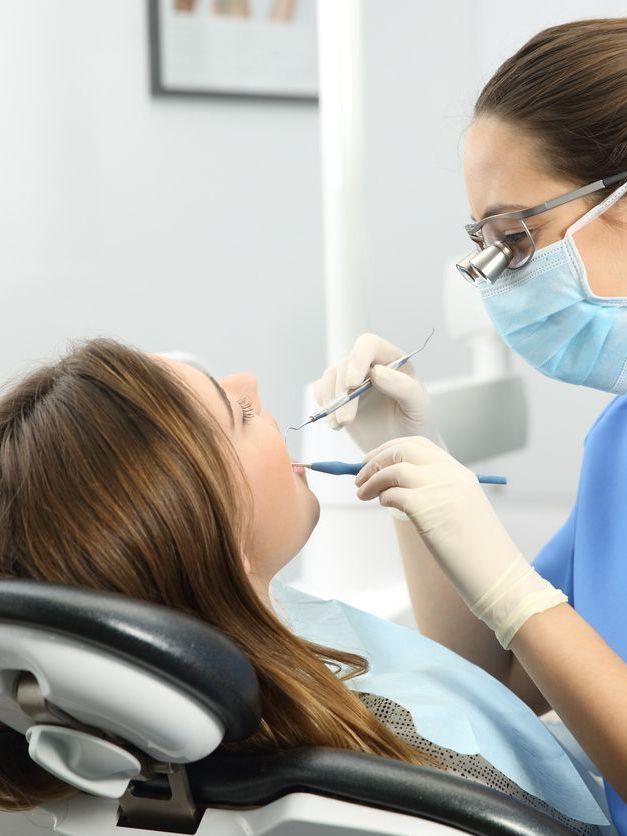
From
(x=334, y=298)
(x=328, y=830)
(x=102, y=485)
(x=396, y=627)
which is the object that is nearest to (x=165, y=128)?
(x=334, y=298)

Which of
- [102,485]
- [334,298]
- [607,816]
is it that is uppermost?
[334,298]

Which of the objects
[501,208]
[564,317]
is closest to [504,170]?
[501,208]

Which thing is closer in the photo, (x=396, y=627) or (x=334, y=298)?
(x=396, y=627)

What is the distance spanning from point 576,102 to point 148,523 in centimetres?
71

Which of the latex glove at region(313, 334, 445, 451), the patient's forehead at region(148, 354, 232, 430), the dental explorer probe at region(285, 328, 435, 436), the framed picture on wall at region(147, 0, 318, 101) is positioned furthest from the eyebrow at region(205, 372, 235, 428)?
the framed picture on wall at region(147, 0, 318, 101)

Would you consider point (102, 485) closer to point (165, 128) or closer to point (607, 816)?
point (607, 816)

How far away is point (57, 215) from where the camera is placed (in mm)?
2695

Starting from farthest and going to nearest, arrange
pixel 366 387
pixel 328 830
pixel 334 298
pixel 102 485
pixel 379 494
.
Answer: pixel 334 298 → pixel 366 387 → pixel 379 494 → pixel 102 485 → pixel 328 830

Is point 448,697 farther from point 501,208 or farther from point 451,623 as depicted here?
point 501,208

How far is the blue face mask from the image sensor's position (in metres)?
1.19

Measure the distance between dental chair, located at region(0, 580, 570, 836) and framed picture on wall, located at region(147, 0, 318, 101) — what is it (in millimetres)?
2405

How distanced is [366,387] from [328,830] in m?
0.69

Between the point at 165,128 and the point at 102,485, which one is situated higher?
the point at 165,128

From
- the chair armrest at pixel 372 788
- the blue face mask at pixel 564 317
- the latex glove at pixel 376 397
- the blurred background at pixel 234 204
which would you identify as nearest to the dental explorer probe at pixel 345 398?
the latex glove at pixel 376 397
